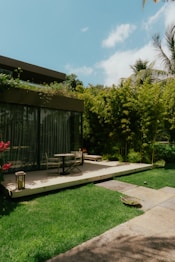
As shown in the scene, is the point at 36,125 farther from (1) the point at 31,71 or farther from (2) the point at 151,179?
(1) the point at 31,71

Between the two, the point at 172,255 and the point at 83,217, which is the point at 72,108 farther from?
the point at 172,255

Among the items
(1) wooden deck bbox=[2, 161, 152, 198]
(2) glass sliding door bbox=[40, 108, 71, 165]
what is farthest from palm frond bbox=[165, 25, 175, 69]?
(1) wooden deck bbox=[2, 161, 152, 198]

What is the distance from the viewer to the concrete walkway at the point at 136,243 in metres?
2.74

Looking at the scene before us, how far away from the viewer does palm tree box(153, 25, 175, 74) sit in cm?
1530

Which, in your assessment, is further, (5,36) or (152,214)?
(5,36)

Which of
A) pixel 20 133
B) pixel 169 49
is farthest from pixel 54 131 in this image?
pixel 169 49

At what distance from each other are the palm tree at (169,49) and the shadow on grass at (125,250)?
14846mm

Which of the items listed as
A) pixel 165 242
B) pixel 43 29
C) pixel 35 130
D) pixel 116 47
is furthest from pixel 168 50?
pixel 165 242

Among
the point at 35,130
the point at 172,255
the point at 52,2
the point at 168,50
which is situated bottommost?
the point at 172,255

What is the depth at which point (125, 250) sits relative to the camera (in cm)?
292

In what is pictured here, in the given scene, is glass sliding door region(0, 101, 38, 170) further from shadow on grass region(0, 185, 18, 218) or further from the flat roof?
the flat roof

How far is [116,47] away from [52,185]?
9.49 m

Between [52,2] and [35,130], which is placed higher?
[52,2]

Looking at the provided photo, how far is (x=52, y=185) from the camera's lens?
5.50 metres
